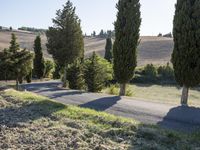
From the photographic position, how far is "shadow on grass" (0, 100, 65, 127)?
1539 centimetres

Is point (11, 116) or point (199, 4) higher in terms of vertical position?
point (199, 4)

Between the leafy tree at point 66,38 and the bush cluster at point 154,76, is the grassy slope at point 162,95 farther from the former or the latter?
the bush cluster at point 154,76

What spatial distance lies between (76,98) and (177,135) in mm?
12113

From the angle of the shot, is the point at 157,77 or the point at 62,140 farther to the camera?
the point at 157,77

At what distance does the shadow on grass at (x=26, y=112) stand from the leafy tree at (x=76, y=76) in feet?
83.6

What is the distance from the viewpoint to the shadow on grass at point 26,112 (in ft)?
50.5

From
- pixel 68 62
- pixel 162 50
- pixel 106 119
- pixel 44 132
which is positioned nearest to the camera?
pixel 44 132

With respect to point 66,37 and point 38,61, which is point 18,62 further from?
point 38,61

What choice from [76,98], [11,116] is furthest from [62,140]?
[76,98]

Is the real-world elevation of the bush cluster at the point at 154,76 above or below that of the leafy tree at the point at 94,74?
below

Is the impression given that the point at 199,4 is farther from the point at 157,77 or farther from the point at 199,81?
the point at 157,77

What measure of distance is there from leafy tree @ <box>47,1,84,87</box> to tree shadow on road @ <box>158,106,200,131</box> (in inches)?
967

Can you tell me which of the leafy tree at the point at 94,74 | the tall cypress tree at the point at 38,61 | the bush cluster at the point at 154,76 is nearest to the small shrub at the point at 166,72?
the bush cluster at the point at 154,76

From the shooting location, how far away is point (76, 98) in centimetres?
2473
